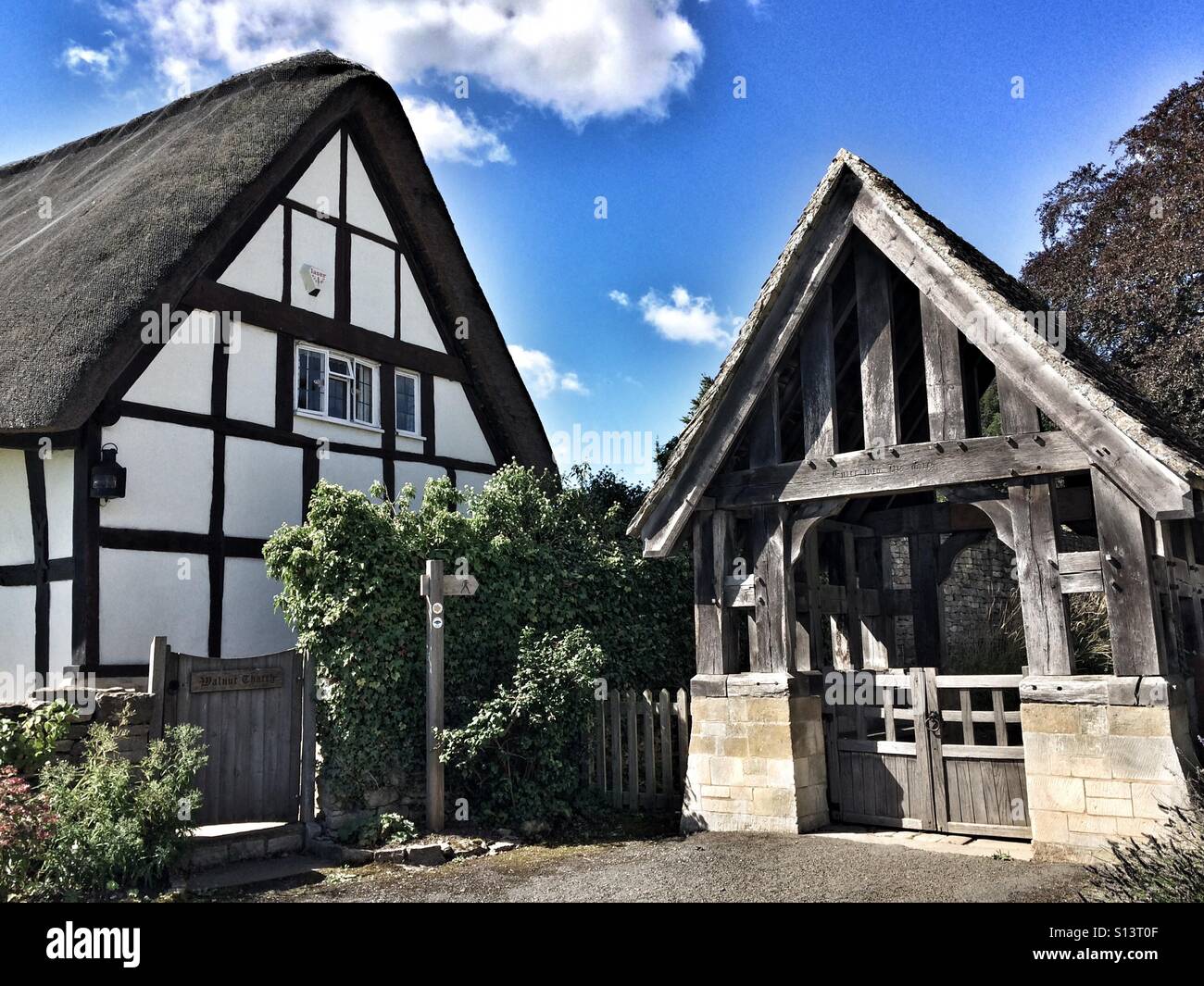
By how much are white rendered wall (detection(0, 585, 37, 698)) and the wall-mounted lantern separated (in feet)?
4.42

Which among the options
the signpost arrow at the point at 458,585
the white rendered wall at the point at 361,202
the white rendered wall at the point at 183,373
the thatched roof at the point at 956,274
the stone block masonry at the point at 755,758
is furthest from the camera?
the white rendered wall at the point at 361,202

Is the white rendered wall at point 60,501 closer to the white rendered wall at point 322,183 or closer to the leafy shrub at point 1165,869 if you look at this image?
the white rendered wall at point 322,183

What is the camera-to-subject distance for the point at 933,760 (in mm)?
8164

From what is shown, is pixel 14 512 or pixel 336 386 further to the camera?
pixel 336 386

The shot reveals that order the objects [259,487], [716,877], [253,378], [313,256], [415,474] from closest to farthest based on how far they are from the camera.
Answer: [716,877] < [259,487] < [253,378] < [313,256] < [415,474]

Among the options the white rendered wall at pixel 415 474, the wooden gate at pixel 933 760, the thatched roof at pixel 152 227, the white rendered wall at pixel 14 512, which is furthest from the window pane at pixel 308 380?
the wooden gate at pixel 933 760

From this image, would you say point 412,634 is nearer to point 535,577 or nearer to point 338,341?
point 535,577

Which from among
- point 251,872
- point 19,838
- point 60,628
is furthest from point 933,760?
point 60,628

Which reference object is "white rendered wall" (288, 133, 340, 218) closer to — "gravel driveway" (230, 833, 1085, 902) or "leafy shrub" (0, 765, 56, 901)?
"leafy shrub" (0, 765, 56, 901)

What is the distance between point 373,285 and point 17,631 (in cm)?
614

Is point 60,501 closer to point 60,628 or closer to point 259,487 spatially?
point 60,628

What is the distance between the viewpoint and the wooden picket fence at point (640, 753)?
32.3 feet

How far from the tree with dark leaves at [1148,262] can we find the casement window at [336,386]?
41.6ft

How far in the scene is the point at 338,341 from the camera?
12766 mm
